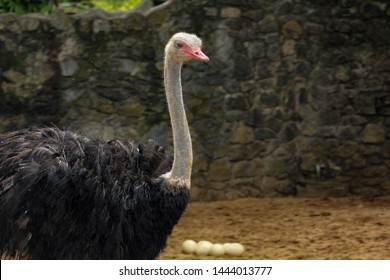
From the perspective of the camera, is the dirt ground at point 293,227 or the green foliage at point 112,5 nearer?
the dirt ground at point 293,227

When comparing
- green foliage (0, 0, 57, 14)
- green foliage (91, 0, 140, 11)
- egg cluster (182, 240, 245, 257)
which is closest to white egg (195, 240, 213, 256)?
egg cluster (182, 240, 245, 257)

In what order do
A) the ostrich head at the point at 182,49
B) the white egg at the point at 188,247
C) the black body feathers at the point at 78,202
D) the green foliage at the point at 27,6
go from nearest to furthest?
the black body feathers at the point at 78,202 < the ostrich head at the point at 182,49 < the white egg at the point at 188,247 < the green foliage at the point at 27,6

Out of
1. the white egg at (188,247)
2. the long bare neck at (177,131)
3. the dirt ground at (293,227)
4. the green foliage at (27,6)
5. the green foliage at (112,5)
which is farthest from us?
the green foliage at (112,5)

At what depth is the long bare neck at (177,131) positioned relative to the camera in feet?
17.0

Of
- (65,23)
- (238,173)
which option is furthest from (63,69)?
(238,173)

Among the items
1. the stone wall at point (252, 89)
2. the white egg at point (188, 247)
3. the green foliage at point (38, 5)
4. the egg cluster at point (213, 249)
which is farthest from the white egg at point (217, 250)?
the green foliage at point (38, 5)

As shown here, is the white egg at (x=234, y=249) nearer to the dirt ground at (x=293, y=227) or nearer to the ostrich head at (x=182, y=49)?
the dirt ground at (x=293, y=227)

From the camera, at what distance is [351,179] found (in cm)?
838

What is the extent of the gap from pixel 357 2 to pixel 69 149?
Result: 13.0 ft

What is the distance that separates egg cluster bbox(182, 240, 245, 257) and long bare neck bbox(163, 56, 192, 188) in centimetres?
139

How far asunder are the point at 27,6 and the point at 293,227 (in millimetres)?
3504

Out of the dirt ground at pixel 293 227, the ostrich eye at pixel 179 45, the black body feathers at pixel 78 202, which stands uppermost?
the ostrich eye at pixel 179 45

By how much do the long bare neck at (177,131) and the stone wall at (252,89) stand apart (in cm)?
250

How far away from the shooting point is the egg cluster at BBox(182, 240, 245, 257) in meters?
6.50
